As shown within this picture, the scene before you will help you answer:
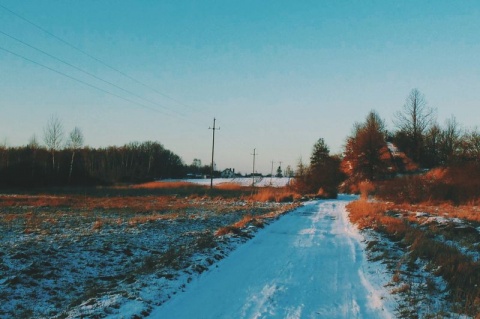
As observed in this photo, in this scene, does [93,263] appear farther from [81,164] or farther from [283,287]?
[81,164]

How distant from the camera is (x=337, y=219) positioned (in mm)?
21641

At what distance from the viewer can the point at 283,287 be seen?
809 cm

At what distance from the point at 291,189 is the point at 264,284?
141ft

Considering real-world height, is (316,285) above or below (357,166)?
below

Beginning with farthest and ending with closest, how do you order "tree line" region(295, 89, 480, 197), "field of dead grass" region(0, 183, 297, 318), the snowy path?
"tree line" region(295, 89, 480, 197), "field of dead grass" region(0, 183, 297, 318), the snowy path

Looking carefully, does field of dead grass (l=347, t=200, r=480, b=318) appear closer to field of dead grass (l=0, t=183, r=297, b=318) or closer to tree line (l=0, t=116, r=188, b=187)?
field of dead grass (l=0, t=183, r=297, b=318)

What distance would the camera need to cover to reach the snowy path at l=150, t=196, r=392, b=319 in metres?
6.77

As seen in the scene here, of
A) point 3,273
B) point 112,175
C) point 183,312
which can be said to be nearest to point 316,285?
point 183,312

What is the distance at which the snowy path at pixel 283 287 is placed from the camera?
22.2ft

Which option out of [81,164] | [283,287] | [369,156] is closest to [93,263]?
[283,287]

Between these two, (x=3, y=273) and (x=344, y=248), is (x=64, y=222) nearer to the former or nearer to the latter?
(x=3, y=273)

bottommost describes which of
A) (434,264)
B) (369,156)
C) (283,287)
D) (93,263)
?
(93,263)

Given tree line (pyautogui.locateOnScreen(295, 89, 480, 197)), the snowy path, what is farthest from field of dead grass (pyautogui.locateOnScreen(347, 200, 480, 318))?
tree line (pyautogui.locateOnScreen(295, 89, 480, 197))

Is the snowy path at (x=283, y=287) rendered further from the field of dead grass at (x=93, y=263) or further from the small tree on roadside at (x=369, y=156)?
the small tree on roadside at (x=369, y=156)
